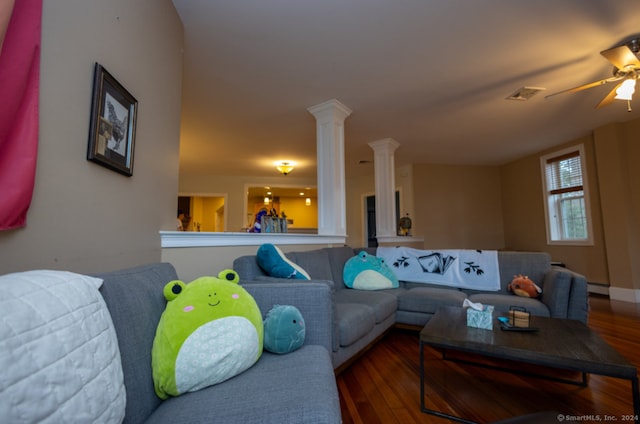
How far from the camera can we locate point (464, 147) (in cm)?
530

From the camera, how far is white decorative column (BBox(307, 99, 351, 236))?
11.4 ft

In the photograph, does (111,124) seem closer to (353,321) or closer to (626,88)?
(353,321)

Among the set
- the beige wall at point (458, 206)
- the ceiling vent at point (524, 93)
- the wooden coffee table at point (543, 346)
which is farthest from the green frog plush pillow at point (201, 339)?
the beige wall at point (458, 206)

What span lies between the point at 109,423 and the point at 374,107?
11.9ft

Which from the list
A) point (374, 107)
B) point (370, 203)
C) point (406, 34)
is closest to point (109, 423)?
point (406, 34)

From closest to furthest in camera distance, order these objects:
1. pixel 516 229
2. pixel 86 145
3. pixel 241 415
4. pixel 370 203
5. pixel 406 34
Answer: pixel 241 415 < pixel 86 145 < pixel 406 34 < pixel 516 229 < pixel 370 203

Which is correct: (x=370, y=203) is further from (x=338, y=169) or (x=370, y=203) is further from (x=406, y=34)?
(x=406, y=34)

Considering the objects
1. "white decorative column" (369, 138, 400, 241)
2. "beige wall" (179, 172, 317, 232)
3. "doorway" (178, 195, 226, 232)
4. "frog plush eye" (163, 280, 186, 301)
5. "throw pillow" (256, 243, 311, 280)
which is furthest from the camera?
"doorway" (178, 195, 226, 232)

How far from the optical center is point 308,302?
4.56 ft

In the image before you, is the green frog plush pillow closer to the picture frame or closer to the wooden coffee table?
the picture frame

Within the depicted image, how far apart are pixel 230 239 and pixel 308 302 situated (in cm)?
115

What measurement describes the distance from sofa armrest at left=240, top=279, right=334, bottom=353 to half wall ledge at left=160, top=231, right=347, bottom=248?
2.51 feet

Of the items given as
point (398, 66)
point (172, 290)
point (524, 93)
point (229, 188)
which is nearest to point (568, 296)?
point (524, 93)

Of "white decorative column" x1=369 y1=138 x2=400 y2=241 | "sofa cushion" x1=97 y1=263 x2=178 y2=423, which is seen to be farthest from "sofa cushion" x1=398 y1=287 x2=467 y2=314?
"sofa cushion" x1=97 y1=263 x2=178 y2=423
